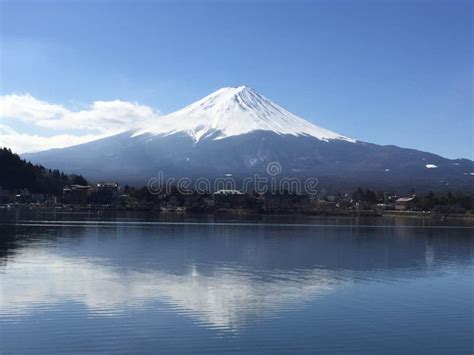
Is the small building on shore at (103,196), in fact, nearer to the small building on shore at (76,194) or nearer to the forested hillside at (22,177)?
the small building on shore at (76,194)

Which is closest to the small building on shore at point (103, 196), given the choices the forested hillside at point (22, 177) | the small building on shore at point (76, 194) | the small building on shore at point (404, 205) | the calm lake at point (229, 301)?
the small building on shore at point (76, 194)

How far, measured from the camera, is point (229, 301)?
7668 mm

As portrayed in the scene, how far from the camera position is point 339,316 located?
23.0 feet

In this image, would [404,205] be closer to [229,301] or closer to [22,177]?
[22,177]

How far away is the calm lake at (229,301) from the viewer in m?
5.73

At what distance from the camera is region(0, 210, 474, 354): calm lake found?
573 centimetres

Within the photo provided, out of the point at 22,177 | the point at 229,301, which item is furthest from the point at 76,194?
the point at 229,301

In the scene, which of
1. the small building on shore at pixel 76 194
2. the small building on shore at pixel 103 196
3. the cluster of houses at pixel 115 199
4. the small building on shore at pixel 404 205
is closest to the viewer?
the cluster of houses at pixel 115 199

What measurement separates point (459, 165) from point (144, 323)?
10288 centimetres

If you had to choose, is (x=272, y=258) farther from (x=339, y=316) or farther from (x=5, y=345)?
(x=5, y=345)

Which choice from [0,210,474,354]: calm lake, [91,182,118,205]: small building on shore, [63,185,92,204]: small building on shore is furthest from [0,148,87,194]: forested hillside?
[0,210,474,354]: calm lake

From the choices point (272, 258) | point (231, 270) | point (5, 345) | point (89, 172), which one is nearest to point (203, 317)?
point (5, 345)

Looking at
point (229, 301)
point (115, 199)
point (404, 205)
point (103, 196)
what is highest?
point (103, 196)

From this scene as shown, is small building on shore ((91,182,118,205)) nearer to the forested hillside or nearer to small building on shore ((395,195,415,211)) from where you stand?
the forested hillside
